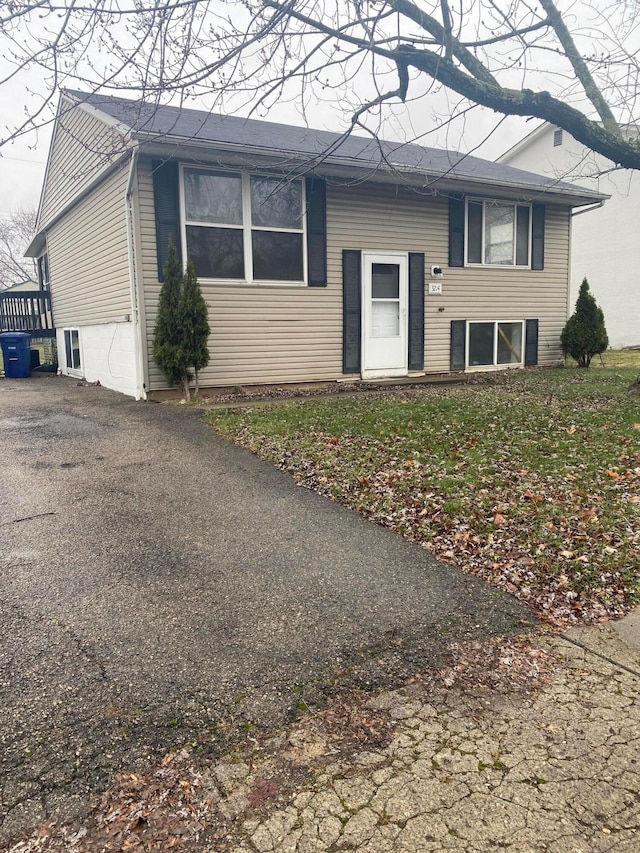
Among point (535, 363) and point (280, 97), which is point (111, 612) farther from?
point (535, 363)

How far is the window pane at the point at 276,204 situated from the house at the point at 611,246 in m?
12.8

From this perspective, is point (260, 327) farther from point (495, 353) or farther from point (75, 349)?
point (75, 349)

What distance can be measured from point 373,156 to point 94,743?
448 inches

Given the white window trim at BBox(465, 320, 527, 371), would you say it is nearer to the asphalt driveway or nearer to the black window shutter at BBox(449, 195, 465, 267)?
the black window shutter at BBox(449, 195, 465, 267)

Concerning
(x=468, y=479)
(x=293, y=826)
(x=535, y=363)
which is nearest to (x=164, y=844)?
(x=293, y=826)

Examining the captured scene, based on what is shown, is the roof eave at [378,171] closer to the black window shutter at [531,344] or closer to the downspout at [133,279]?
the downspout at [133,279]

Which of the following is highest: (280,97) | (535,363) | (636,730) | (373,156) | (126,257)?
(373,156)

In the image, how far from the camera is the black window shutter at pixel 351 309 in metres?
11.1

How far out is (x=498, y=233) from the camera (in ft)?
42.1

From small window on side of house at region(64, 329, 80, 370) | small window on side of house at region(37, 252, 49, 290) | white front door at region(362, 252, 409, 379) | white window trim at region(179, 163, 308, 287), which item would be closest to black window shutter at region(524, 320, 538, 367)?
white front door at region(362, 252, 409, 379)

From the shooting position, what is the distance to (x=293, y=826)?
1754 millimetres

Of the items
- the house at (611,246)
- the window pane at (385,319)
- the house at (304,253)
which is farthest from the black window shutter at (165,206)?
the house at (611,246)

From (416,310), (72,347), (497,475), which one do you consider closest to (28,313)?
(72,347)

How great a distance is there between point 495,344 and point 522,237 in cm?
237
